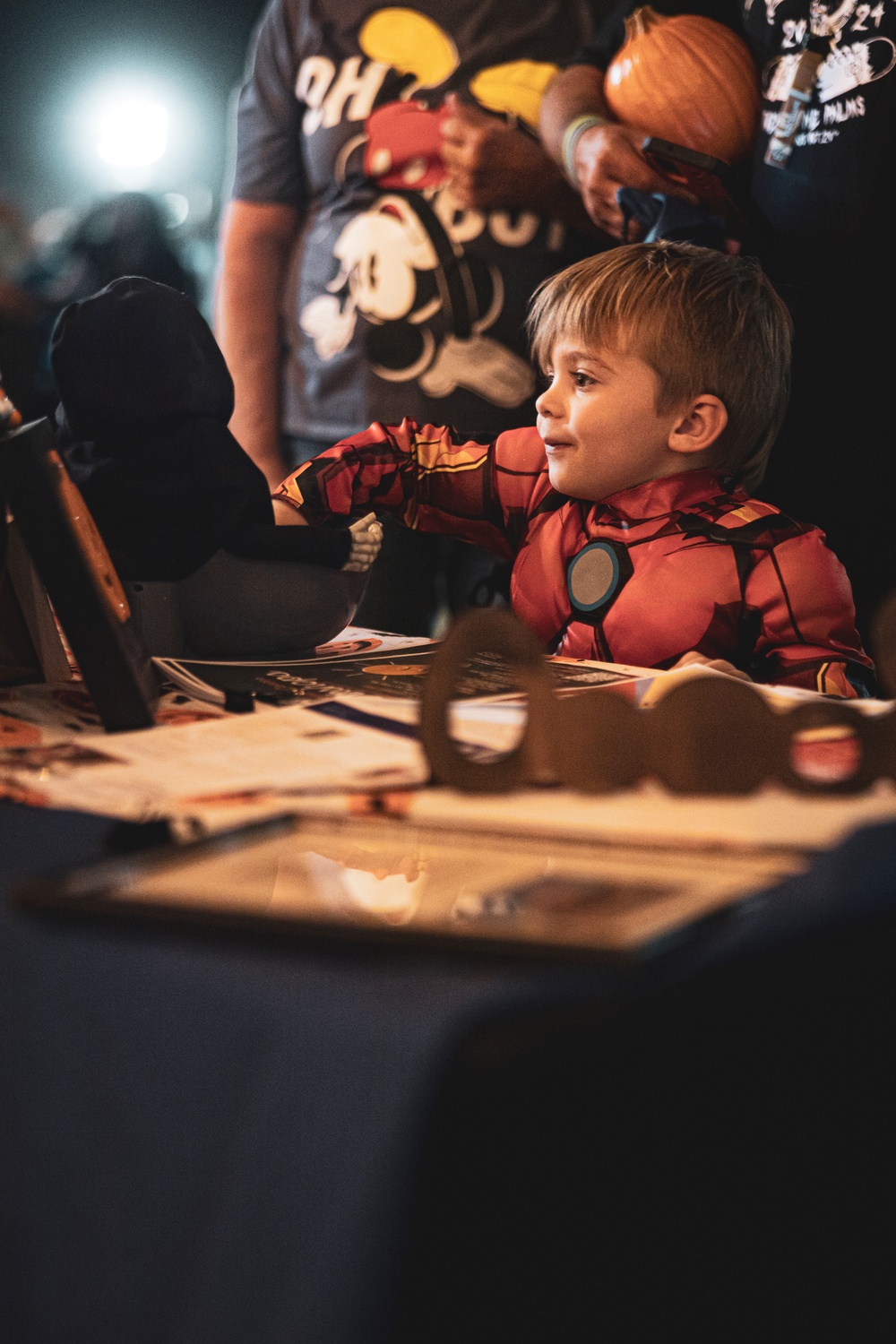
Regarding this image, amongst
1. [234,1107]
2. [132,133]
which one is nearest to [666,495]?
[234,1107]

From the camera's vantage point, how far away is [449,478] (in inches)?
50.6

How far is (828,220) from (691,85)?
0.76 ft

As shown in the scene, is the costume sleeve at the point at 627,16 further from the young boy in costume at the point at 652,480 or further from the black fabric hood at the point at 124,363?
the black fabric hood at the point at 124,363

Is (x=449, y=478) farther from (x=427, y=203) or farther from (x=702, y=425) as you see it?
(x=427, y=203)

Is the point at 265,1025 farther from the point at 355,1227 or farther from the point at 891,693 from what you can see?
the point at 891,693

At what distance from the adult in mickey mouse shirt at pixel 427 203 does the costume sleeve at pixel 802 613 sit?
53 centimetres

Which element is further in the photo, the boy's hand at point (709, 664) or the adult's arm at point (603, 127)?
the adult's arm at point (603, 127)

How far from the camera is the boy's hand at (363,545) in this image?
37.1 inches

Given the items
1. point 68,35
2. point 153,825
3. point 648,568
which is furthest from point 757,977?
point 68,35

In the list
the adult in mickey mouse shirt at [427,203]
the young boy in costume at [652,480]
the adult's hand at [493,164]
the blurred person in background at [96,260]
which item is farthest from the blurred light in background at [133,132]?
the young boy in costume at [652,480]

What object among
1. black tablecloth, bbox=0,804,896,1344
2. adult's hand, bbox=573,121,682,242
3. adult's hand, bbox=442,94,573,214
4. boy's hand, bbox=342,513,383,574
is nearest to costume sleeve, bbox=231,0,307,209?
adult's hand, bbox=442,94,573,214

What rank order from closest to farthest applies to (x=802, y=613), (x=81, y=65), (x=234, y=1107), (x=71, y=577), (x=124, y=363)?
(x=234, y=1107) → (x=71, y=577) → (x=124, y=363) → (x=802, y=613) → (x=81, y=65)

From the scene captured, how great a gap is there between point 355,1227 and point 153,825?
7.5 inches

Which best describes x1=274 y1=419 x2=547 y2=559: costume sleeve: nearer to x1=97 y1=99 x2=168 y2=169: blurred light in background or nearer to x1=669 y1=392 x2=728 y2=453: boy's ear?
x1=669 y1=392 x2=728 y2=453: boy's ear
